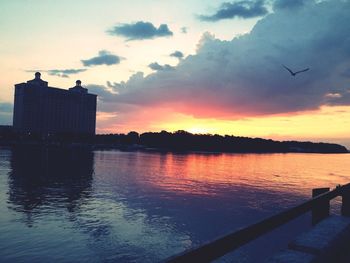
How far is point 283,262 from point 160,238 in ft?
71.3

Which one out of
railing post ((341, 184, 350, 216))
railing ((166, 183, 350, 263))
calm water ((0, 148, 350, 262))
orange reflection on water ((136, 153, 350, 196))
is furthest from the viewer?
orange reflection on water ((136, 153, 350, 196))

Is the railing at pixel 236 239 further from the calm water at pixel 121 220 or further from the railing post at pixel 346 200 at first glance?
the calm water at pixel 121 220

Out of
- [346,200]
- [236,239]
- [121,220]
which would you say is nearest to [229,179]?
[121,220]

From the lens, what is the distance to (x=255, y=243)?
26.0m

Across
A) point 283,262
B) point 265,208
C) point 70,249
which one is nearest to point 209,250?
point 283,262

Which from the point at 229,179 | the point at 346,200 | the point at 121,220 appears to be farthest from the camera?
the point at 229,179

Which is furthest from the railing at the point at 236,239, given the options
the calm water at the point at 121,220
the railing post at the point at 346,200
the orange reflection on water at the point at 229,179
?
the orange reflection on water at the point at 229,179

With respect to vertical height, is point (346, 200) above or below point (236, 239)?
below

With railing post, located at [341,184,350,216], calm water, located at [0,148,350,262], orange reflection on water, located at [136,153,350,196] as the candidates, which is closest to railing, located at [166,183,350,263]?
railing post, located at [341,184,350,216]

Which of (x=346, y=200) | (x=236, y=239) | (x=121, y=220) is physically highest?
(x=236, y=239)

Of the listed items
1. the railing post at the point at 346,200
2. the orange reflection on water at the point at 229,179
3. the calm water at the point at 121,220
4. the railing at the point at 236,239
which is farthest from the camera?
the orange reflection on water at the point at 229,179

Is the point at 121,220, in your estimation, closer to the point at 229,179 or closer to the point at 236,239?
the point at 236,239

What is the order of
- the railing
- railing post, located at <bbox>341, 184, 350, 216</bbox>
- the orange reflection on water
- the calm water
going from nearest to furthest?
the railing
railing post, located at <bbox>341, 184, 350, 216</bbox>
the calm water
the orange reflection on water

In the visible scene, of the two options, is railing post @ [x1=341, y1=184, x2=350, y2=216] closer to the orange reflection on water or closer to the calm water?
the calm water
